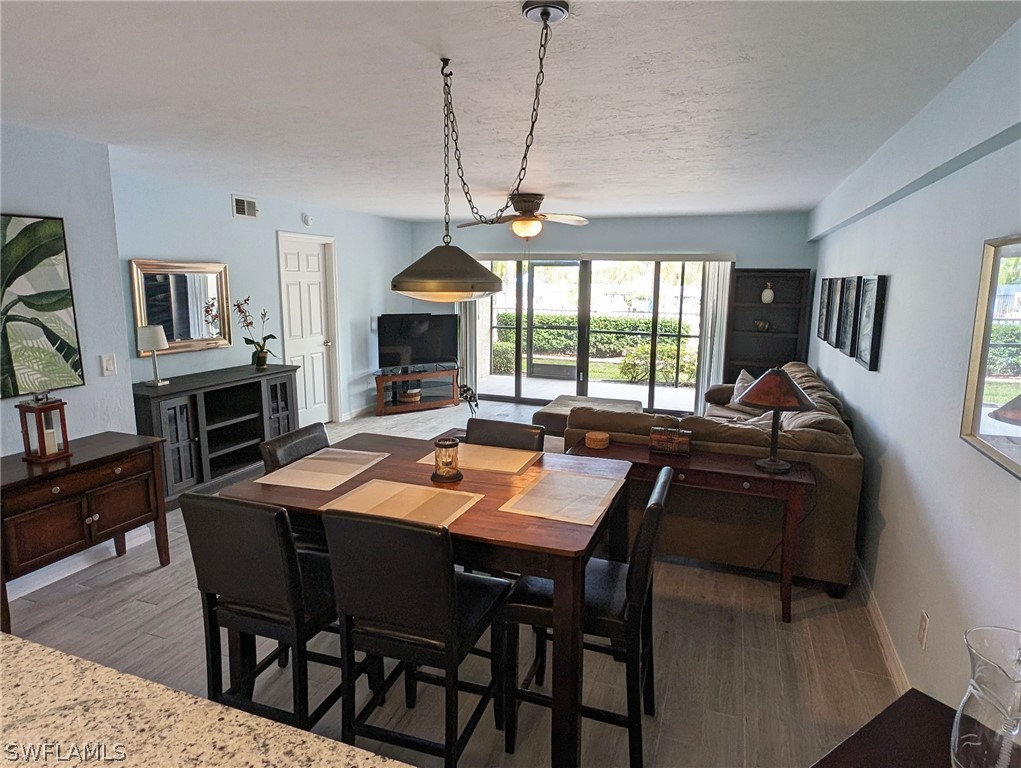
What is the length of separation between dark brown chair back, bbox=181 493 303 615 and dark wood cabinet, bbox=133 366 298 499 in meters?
2.64

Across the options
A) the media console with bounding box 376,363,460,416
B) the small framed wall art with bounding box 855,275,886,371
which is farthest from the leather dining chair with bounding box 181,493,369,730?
the media console with bounding box 376,363,460,416

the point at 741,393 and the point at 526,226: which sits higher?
the point at 526,226

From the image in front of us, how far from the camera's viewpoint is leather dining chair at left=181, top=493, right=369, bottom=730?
1.83 metres

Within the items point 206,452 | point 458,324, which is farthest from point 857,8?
point 458,324

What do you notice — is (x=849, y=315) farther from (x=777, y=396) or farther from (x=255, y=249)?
(x=255, y=249)

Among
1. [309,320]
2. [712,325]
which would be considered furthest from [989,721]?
[712,325]

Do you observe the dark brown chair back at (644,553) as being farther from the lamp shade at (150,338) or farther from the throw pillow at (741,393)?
the lamp shade at (150,338)

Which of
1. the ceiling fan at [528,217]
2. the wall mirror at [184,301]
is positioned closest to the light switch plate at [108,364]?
the wall mirror at [184,301]

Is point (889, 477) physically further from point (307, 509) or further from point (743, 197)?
point (743, 197)

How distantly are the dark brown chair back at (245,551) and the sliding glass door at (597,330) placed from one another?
19.8ft

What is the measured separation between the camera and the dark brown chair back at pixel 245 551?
181 cm

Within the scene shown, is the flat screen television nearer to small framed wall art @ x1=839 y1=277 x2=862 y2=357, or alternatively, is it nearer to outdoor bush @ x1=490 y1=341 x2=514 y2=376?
outdoor bush @ x1=490 y1=341 x2=514 y2=376

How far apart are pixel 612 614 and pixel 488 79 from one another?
2.04 meters

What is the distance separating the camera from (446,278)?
7.73 feet
